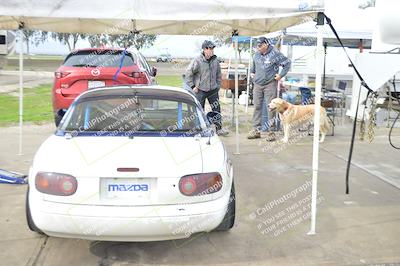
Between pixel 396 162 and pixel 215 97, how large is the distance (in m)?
3.50

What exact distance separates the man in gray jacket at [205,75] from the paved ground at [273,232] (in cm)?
218

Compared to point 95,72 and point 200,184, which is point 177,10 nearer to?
point 200,184

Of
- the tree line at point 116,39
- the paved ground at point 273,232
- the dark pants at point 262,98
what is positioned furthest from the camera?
the dark pants at point 262,98

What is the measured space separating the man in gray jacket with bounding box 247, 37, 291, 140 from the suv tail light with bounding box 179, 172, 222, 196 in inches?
220

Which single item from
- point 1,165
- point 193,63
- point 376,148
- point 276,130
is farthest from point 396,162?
point 1,165

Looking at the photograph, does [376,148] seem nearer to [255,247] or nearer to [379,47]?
[379,47]

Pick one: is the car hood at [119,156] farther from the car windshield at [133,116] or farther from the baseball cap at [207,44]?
the baseball cap at [207,44]

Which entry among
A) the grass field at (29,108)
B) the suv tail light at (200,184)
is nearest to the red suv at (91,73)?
the grass field at (29,108)

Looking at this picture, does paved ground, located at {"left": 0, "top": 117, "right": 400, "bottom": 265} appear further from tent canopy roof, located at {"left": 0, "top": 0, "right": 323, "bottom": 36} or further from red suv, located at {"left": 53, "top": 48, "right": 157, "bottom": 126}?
tent canopy roof, located at {"left": 0, "top": 0, "right": 323, "bottom": 36}

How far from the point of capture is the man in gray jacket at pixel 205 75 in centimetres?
866

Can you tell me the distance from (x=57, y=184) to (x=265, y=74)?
6.26m

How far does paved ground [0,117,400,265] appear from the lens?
3895mm

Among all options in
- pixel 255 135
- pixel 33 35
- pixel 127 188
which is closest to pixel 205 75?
pixel 255 135

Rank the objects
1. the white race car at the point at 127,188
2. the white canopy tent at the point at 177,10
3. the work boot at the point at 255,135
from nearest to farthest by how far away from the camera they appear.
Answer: the white race car at the point at 127,188, the white canopy tent at the point at 177,10, the work boot at the point at 255,135
